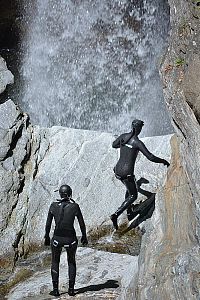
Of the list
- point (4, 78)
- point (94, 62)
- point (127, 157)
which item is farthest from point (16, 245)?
point (94, 62)

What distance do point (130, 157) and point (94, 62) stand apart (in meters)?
9.16

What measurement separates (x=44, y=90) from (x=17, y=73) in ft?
3.60

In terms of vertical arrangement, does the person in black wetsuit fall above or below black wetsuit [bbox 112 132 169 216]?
below

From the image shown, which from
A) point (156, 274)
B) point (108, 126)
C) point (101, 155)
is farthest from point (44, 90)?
point (156, 274)

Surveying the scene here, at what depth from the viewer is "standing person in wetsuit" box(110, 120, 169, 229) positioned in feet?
39.3

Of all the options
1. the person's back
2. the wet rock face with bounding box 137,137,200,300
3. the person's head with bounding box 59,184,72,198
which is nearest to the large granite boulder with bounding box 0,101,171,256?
the person's back

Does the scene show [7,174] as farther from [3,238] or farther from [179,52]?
[179,52]

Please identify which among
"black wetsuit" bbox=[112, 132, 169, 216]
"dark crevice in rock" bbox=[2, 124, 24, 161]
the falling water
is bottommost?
"black wetsuit" bbox=[112, 132, 169, 216]

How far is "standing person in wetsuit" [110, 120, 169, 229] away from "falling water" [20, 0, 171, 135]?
6.33 m

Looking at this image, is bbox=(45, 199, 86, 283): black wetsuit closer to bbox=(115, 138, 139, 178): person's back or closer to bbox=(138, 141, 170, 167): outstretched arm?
bbox=(138, 141, 170, 167): outstretched arm

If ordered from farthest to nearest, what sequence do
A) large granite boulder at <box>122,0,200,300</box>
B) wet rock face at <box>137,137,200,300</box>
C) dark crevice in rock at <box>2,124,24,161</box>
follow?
dark crevice in rock at <box>2,124,24,161</box> → large granite boulder at <box>122,0,200,300</box> → wet rock face at <box>137,137,200,300</box>

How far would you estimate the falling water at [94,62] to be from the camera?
19.4 metres

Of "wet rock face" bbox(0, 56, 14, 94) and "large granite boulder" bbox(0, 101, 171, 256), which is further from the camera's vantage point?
"wet rock face" bbox(0, 56, 14, 94)

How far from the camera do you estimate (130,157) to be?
12219 mm
